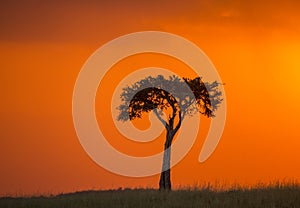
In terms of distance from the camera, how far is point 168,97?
43.2 metres

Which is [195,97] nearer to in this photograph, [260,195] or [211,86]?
[211,86]

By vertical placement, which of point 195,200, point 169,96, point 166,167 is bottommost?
point 195,200

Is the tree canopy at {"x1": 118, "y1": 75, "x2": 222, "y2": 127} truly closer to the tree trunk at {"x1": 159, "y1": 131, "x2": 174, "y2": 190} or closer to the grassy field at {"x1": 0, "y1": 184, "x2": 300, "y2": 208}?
the tree trunk at {"x1": 159, "y1": 131, "x2": 174, "y2": 190}

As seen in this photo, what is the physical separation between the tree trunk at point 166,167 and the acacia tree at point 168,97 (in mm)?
1078

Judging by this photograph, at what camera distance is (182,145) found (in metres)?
43.8

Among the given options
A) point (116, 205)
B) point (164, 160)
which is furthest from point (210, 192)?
point (164, 160)

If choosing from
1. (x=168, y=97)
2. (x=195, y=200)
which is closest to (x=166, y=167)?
(x=168, y=97)

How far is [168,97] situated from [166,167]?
5286 mm

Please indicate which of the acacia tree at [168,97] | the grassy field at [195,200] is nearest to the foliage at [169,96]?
the acacia tree at [168,97]

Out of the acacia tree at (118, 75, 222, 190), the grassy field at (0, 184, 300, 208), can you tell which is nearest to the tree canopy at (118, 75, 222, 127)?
the acacia tree at (118, 75, 222, 190)

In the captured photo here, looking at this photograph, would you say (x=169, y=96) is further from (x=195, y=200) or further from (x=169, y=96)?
(x=195, y=200)

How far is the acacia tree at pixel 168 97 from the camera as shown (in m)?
42.9

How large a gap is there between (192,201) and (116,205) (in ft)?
11.5

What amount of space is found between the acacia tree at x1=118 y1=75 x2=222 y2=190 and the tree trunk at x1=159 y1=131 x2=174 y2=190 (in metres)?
1.08
